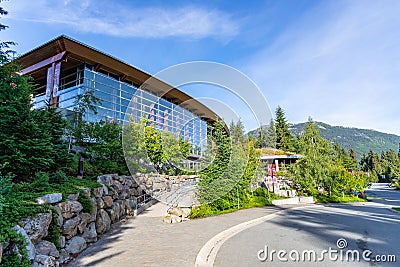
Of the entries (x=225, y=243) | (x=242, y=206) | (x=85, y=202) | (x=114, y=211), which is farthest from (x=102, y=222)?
(x=242, y=206)

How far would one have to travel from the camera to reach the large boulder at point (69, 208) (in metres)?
5.12

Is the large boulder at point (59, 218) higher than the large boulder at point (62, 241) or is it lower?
higher

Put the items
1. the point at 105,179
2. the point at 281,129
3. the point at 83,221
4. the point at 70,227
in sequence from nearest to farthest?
1. the point at 70,227
2. the point at 83,221
3. the point at 105,179
4. the point at 281,129

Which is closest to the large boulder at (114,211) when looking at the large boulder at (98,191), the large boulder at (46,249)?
the large boulder at (98,191)

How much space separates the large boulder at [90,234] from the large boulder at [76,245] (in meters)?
0.36

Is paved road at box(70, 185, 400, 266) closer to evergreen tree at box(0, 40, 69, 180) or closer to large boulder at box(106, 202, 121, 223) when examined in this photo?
large boulder at box(106, 202, 121, 223)

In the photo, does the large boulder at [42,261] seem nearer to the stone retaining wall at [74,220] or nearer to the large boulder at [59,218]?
the stone retaining wall at [74,220]

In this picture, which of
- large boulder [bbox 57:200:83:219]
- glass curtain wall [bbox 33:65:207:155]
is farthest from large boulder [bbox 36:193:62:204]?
glass curtain wall [bbox 33:65:207:155]

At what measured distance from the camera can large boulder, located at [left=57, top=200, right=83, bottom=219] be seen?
16.8 ft

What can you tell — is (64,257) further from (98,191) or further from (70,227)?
(98,191)

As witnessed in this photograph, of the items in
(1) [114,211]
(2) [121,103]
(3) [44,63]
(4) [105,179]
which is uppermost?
(3) [44,63]

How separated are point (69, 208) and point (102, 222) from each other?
2.11 meters

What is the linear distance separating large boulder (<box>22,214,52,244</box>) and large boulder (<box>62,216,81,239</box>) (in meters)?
0.74

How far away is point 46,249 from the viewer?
4297 mm
